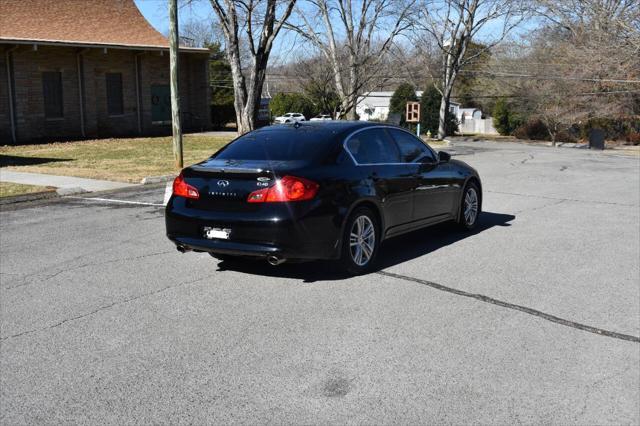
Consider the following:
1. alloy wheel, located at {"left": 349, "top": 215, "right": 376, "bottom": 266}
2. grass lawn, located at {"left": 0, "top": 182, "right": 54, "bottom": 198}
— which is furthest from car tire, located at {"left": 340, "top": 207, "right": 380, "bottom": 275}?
grass lawn, located at {"left": 0, "top": 182, "right": 54, "bottom": 198}

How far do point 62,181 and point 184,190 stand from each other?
32.2 feet

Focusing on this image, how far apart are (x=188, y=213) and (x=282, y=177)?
1.14 meters

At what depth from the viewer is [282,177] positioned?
684 centimetres

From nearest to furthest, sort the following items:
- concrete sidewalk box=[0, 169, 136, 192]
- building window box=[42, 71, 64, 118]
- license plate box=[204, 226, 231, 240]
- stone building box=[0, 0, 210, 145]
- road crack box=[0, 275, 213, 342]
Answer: road crack box=[0, 275, 213, 342], license plate box=[204, 226, 231, 240], concrete sidewalk box=[0, 169, 136, 192], stone building box=[0, 0, 210, 145], building window box=[42, 71, 64, 118]

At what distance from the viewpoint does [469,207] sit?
393 inches

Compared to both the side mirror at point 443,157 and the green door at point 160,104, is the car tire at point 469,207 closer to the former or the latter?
the side mirror at point 443,157

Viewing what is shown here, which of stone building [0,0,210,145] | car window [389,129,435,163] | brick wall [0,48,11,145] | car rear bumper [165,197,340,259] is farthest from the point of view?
stone building [0,0,210,145]

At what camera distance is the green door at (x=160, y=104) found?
Answer: 3672 centimetres

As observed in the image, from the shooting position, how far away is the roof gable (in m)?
31.3

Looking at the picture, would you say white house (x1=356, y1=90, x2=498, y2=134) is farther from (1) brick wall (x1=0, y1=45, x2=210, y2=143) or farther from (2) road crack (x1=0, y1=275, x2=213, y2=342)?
(2) road crack (x1=0, y1=275, x2=213, y2=342)

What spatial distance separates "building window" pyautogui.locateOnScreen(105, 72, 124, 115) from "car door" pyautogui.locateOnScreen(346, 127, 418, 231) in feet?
93.9

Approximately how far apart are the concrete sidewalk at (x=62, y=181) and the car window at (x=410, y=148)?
8.61 meters

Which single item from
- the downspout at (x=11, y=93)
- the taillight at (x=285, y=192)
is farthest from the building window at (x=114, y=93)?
the taillight at (x=285, y=192)

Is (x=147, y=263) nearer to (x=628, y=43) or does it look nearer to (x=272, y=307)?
(x=272, y=307)
